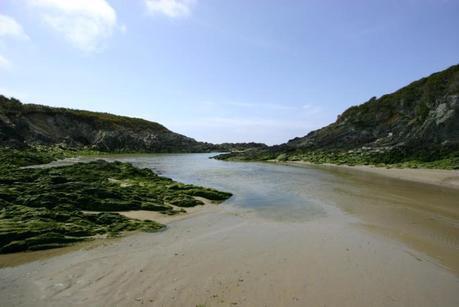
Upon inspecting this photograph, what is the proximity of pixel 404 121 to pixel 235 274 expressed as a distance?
169 feet

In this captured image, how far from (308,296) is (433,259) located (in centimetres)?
455

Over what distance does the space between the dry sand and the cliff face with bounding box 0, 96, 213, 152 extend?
51714mm

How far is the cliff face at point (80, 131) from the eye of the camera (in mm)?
68562

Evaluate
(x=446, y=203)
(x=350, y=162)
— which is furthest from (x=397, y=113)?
(x=446, y=203)

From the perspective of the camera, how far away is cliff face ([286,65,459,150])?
4353 cm

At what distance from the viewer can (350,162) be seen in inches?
1822

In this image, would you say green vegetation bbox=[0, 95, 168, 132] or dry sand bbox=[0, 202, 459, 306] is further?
green vegetation bbox=[0, 95, 168, 132]

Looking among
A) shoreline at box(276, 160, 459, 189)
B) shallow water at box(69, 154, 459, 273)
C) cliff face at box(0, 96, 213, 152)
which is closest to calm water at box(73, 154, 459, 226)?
shallow water at box(69, 154, 459, 273)

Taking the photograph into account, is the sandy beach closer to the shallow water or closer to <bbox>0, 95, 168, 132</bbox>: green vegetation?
the shallow water

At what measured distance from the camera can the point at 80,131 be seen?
86.8 meters

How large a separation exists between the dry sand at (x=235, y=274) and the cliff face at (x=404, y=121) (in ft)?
116

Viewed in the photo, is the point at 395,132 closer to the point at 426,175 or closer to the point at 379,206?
the point at 426,175

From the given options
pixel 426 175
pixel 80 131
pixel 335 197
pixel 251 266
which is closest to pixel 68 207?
pixel 251 266

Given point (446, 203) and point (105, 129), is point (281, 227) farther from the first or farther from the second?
point (105, 129)
